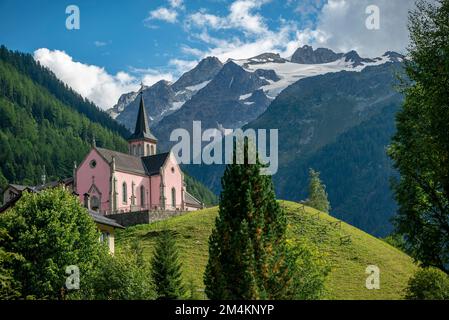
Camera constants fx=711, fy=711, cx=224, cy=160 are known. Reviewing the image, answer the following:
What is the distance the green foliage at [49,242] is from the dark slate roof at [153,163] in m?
51.5

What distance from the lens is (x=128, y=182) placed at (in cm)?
10419

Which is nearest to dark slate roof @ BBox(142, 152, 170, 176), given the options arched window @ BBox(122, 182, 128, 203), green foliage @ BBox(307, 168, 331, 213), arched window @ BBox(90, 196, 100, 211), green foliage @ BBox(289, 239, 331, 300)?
arched window @ BBox(122, 182, 128, 203)

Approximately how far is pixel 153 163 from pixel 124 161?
570 cm

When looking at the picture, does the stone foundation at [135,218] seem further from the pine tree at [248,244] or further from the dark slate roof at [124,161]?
the pine tree at [248,244]

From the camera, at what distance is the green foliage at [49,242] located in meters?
48.9

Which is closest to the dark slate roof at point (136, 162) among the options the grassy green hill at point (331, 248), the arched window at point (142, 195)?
the arched window at point (142, 195)

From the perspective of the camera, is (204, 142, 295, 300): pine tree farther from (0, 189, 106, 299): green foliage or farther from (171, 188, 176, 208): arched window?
(171, 188, 176, 208): arched window

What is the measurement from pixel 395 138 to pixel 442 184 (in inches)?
158

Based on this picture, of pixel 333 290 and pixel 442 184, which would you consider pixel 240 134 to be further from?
pixel 333 290

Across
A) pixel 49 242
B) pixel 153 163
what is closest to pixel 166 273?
pixel 49 242

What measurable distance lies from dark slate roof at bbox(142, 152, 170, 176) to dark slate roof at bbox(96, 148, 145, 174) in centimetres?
85

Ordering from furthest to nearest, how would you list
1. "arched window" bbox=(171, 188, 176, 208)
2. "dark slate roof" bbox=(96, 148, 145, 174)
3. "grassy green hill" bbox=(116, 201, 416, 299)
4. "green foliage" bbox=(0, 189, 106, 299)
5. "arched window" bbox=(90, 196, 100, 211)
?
"arched window" bbox=(171, 188, 176, 208)
"dark slate roof" bbox=(96, 148, 145, 174)
"arched window" bbox=(90, 196, 100, 211)
"grassy green hill" bbox=(116, 201, 416, 299)
"green foliage" bbox=(0, 189, 106, 299)

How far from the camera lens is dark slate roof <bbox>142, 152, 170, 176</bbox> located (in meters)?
109
